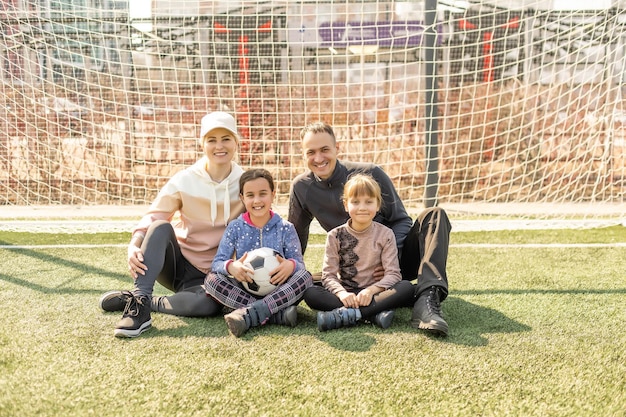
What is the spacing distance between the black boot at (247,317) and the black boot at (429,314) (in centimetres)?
61

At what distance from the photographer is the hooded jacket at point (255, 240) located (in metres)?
2.62

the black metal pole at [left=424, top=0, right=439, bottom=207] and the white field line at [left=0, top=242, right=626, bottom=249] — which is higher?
the black metal pole at [left=424, top=0, right=439, bottom=207]

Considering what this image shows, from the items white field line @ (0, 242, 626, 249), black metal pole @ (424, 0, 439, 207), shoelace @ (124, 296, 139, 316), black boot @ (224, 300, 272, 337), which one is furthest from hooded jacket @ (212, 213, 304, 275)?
black metal pole @ (424, 0, 439, 207)

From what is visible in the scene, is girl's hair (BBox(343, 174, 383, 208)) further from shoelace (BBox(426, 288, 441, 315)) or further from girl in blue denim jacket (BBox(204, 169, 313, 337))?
shoelace (BBox(426, 288, 441, 315))

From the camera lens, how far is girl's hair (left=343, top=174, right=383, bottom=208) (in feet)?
8.39

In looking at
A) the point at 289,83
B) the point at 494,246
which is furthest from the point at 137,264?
the point at 289,83

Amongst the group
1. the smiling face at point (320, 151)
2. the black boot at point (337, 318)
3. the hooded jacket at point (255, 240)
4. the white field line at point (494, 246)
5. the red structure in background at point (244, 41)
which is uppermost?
the red structure in background at point (244, 41)

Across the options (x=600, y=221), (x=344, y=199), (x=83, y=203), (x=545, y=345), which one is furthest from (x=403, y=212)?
(x=83, y=203)

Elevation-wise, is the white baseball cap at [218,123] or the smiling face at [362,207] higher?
the white baseball cap at [218,123]

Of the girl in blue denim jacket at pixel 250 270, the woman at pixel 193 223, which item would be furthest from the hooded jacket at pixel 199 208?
the girl in blue denim jacket at pixel 250 270

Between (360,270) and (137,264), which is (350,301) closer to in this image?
(360,270)

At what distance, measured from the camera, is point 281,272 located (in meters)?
2.47

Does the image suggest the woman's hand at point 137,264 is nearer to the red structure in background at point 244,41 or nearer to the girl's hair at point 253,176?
the girl's hair at point 253,176

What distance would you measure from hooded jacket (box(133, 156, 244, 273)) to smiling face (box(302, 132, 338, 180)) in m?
0.39
